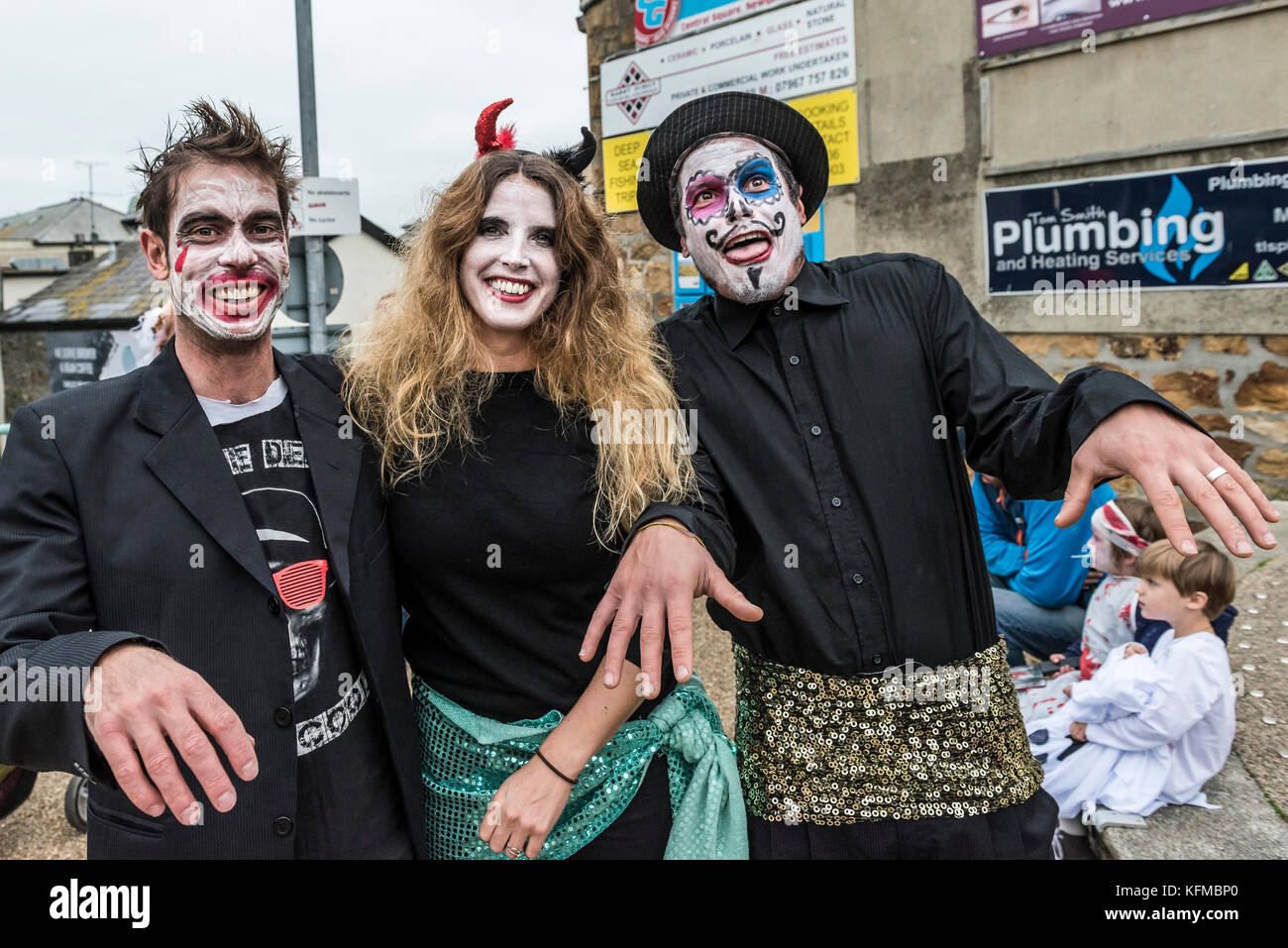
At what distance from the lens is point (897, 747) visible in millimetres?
1804

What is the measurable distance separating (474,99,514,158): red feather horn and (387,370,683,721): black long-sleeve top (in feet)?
2.59

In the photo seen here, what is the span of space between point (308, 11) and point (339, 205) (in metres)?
1.41

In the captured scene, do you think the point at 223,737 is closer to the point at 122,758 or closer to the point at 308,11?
the point at 122,758

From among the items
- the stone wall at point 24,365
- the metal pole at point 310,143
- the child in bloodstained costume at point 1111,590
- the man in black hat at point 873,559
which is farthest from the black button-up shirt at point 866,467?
the stone wall at point 24,365

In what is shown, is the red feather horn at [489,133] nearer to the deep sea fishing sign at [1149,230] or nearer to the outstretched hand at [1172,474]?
the outstretched hand at [1172,474]

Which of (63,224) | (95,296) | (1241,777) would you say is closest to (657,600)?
(1241,777)

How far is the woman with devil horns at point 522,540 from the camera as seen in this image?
71.9 inches

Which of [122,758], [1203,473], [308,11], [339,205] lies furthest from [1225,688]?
[308,11]

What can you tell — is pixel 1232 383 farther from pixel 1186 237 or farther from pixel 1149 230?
pixel 1149 230

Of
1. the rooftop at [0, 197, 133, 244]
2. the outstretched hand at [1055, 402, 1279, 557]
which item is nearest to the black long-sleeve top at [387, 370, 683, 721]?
the outstretched hand at [1055, 402, 1279, 557]

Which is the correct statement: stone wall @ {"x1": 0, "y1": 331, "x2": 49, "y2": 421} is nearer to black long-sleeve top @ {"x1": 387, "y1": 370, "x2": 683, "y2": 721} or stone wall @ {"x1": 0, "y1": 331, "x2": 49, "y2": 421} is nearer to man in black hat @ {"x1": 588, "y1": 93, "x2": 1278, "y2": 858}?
black long-sleeve top @ {"x1": 387, "y1": 370, "x2": 683, "y2": 721}

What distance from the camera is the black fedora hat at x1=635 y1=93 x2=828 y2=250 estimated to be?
2.14 metres

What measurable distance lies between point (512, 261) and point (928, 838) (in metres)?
1.47

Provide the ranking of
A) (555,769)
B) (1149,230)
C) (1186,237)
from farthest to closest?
(1149,230) → (1186,237) → (555,769)
